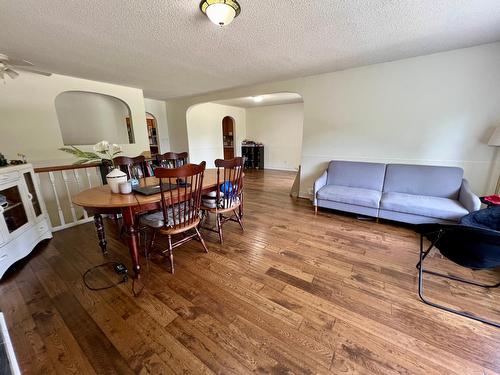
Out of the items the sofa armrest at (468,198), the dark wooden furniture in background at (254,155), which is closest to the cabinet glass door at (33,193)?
the sofa armrest at (468,198)

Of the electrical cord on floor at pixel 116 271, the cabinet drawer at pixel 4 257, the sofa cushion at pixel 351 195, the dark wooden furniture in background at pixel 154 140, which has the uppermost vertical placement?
the dark wooden furniture in background at pixel 154 140

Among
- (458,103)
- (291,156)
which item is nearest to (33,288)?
(458,103)

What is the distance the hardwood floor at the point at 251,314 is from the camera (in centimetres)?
115

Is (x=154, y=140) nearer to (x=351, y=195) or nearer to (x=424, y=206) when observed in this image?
(x=351, y=195)

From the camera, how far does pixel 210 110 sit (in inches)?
262

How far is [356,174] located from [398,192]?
2.06 feet

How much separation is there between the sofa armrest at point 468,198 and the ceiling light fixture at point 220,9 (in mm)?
3140

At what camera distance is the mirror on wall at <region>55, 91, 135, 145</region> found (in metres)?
4.46

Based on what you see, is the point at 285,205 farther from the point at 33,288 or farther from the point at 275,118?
the point at 275,118

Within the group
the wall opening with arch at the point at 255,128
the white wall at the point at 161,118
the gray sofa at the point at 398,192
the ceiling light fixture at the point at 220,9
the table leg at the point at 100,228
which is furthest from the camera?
the wall opening with arch at the point at 255,128

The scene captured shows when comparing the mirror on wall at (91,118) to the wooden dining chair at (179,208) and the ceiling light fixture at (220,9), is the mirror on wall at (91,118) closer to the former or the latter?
the wooden dining chair at (179,208)

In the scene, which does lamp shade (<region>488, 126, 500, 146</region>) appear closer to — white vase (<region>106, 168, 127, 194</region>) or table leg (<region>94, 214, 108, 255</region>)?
white vase (<region>106, 168, 127, 194</region>)

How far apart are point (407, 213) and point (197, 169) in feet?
8.99

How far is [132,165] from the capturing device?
2.71m
